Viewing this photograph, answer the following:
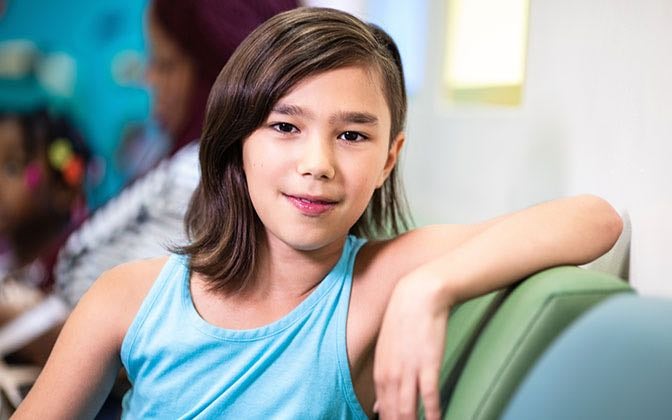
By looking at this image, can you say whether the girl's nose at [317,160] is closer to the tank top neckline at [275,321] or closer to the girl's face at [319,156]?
the girl's face at [319,156]

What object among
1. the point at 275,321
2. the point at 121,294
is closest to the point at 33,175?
the point at 121,294

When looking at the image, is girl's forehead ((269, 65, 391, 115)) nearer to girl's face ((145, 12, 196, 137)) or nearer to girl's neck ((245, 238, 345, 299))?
girl's neck ((245, 238, 345, 299))

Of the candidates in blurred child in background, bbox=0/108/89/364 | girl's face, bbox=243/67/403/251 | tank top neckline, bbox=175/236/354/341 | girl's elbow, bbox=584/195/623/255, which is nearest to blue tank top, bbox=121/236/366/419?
tank top neckline, bbox=175/236/354/341

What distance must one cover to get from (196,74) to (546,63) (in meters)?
1.59

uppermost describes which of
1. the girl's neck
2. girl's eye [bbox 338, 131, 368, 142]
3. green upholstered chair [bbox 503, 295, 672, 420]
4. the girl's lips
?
girl's eye [bbox 338, 131, 368, 142]

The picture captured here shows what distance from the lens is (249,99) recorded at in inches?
41.0

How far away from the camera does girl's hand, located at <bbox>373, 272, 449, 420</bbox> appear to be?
2.66 feet

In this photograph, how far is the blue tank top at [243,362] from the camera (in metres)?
1.06

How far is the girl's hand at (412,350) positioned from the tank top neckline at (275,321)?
0.26 m

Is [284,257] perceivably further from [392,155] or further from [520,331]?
[520,331]

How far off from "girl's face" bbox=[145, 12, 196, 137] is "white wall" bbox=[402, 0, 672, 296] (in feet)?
3.93

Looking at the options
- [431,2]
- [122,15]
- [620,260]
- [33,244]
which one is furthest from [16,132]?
[620,260]

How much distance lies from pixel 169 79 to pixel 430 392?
223 centimetres

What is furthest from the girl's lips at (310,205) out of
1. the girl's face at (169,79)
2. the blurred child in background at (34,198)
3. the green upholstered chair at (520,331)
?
the blurred child in background at (34,198)
